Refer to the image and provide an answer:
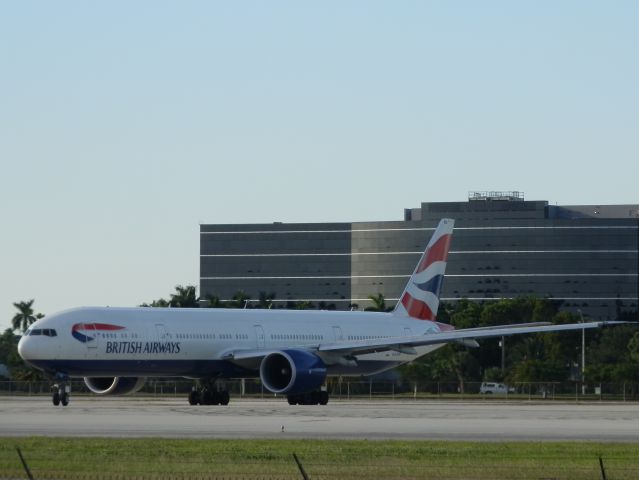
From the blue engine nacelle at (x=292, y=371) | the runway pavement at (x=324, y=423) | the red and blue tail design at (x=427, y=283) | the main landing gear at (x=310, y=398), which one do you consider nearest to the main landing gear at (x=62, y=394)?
the runway pavement at (x=324, y=423)

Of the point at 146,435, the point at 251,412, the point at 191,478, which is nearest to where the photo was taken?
the point at 191,478

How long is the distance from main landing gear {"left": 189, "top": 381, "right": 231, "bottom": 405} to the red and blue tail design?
14.4 metres

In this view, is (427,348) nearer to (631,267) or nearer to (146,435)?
(146,435)

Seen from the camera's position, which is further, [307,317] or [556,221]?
[556,221]

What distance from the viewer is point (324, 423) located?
46594 mm

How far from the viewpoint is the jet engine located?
68875 millimetres

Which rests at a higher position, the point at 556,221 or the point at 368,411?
the point at 556,221

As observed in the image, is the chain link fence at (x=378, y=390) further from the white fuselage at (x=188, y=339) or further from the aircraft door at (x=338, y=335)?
the aircraft door at (x=338, y=335)

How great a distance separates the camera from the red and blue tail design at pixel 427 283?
79062mm

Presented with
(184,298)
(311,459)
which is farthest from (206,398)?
(184,298)

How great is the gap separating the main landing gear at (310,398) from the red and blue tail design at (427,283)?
41.1 feet

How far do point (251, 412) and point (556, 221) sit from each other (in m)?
145

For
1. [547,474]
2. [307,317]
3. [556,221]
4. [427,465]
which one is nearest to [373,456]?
[427,465]

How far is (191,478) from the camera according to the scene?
85.7 feet
